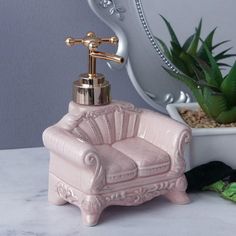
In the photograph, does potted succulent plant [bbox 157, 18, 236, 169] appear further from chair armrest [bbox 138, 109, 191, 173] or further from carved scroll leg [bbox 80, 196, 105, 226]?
carved scroll leg [bbox 80, 196, 105, 226]

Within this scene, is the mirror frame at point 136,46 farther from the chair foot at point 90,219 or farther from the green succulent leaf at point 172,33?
the chair foot at point 90,219

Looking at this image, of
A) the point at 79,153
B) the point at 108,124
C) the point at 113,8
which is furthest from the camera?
the point at 113,8

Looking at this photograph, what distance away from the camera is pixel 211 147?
82cm

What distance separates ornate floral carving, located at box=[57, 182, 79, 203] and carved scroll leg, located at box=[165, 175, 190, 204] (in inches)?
5.1

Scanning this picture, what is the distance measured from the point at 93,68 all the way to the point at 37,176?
187mm

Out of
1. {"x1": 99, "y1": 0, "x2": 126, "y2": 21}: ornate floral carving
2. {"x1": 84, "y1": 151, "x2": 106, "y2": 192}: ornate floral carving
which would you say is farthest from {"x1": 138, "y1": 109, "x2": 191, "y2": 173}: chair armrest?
{"x1": 99, "y1": 0, "x2": 126, "y2": 21}: ornate floral carving

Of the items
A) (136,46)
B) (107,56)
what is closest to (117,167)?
(107,56)

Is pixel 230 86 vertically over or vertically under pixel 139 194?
over

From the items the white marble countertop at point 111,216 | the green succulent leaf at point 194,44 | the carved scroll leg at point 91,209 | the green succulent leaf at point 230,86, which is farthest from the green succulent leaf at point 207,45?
the carved scroll leg at point 91,209

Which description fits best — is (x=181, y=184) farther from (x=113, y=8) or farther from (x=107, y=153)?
(x=113, y=8)

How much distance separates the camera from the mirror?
93 centimetres

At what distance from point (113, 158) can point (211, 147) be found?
163 mm

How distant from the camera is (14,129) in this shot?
3.21 feet

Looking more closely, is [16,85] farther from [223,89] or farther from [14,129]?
[223,89]
